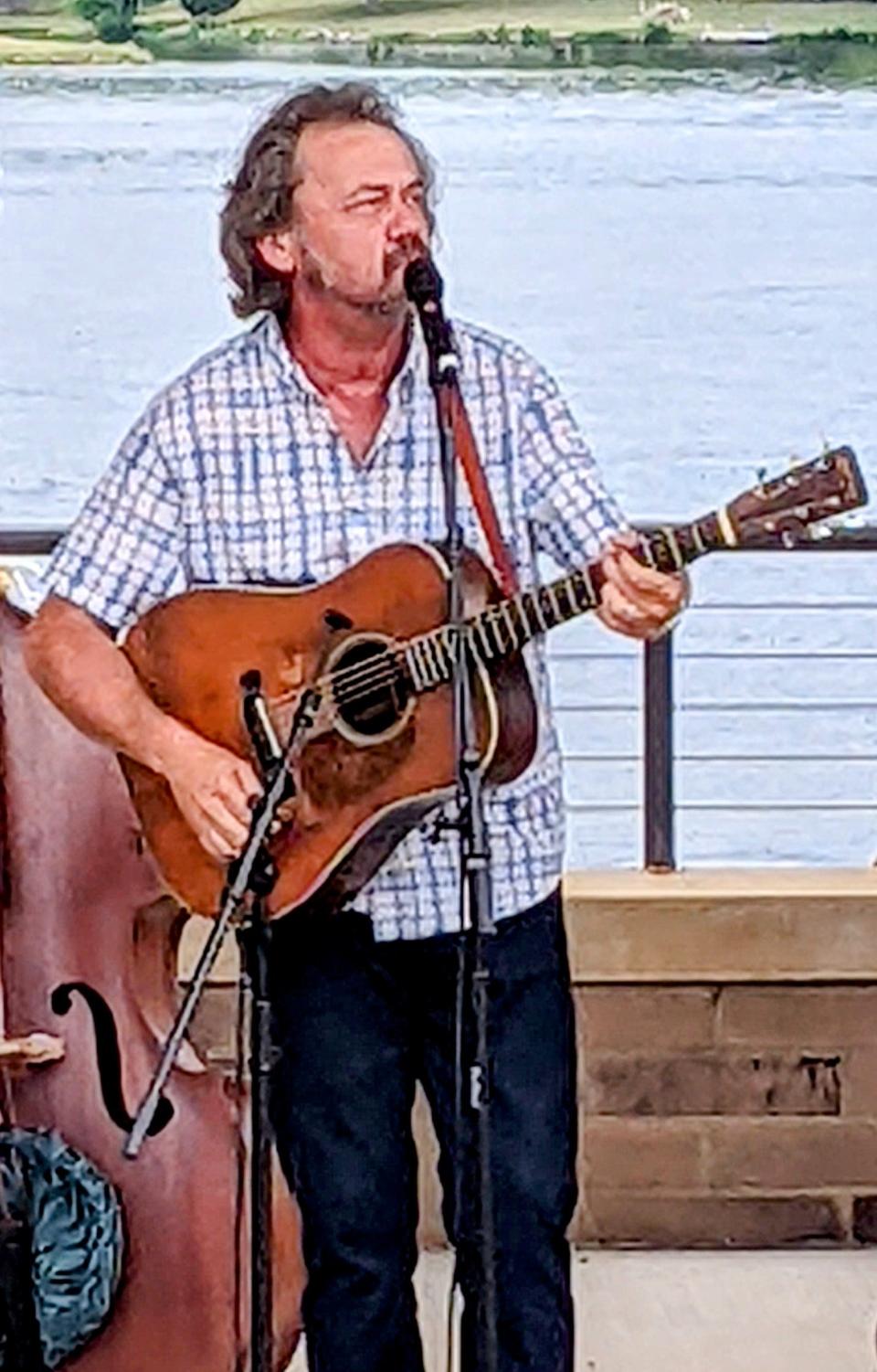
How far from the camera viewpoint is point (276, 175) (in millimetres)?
2643

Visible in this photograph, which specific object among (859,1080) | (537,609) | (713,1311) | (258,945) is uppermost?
(537,609)

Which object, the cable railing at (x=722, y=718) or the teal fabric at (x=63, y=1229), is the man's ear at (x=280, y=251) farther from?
the cable railing at (x=722, y=718)

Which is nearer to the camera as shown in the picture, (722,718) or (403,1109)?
(403,1109)

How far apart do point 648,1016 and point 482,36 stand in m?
1.40

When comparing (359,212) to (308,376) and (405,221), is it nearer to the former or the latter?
(405,221)

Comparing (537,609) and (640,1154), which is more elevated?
(537,609)

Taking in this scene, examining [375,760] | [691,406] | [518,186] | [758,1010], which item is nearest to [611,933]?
[758,1010]

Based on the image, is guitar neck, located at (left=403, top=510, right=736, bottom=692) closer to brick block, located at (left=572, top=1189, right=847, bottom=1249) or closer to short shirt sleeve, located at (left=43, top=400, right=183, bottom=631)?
short shirt sleeve, located at (left=43, top=400, right=183, bottom=631)

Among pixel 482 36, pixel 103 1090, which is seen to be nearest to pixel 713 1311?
pixel 103 1090

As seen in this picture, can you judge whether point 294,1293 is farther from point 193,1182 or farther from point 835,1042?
point 835,1042

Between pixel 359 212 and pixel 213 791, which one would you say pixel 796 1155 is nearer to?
pixel 213 791

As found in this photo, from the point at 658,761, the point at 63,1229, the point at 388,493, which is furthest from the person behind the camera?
the point at 658,761

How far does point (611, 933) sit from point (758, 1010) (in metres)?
0.23

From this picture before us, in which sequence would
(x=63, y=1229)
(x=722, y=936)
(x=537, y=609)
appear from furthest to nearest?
1. (x=722, y=936)
2. (x=63, y=1229)
3. (x=537, y=609)
